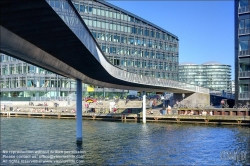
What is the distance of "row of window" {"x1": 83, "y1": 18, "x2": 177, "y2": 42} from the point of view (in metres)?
107

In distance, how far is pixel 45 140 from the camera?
39719 millimetres

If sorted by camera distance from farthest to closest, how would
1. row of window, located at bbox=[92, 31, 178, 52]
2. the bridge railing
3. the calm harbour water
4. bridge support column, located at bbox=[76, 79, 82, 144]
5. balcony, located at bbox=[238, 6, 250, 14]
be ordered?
row of window, located at bbox=[92, 31, 178, 52]
balcony, located at bbox=[238, 6, 250, 14]
bridge support column, located at bbox=[76, 79, 82, 144]
the calm harbour water
the bridge railing

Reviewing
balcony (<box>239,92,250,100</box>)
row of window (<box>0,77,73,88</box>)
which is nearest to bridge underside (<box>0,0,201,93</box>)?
balcony (<box>239,92,250,100</box>)

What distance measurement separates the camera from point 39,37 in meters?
18.5

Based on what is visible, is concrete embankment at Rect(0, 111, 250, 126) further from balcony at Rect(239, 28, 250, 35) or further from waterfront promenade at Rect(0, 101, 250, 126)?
balcony at Rect(239, 28, 250, 35)

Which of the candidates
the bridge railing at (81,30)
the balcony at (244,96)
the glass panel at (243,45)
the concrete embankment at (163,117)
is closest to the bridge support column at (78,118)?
the bridge railing at (81,30)

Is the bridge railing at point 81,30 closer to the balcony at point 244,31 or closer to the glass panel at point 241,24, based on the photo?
the balcony at point 244,31

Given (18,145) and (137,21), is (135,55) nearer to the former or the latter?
(137,21)

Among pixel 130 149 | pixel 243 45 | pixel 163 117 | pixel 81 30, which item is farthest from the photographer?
pixel 163 117

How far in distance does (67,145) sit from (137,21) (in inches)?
3384

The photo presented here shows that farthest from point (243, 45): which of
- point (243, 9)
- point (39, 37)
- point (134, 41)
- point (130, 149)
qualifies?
point (134, 41)

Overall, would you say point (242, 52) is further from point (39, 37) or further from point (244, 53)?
point (39, 37)

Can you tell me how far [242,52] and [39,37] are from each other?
173 ft

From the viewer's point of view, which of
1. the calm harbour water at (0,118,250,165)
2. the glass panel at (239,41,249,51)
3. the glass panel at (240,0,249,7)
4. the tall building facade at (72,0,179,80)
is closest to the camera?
the calm harbour water at (0,118,250,165)
